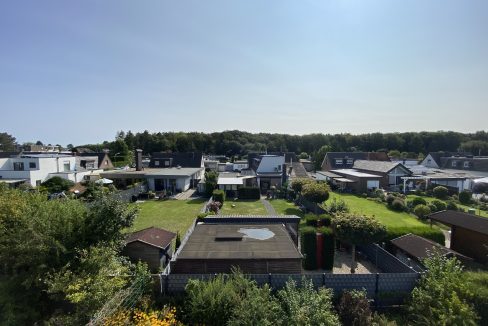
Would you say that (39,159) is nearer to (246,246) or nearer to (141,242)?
(141,242)

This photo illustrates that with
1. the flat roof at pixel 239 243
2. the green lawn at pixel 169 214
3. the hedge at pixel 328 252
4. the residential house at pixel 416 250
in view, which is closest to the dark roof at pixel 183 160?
the green lawn at pixel 169 214

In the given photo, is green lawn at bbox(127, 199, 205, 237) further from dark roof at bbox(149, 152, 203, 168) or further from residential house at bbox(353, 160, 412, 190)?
residential house at bbox(353, 160, 412, 190)

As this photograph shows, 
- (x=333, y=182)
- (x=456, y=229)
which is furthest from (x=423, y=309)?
(x=333, y=182)

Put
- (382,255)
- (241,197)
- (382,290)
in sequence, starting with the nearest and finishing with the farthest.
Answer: (382,290) → (382,255) → (241,197)

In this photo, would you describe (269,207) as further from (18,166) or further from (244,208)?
(18,166)

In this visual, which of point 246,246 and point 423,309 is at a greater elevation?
point 246,246

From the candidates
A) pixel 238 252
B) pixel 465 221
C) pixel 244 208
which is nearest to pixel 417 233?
pixel 465 221

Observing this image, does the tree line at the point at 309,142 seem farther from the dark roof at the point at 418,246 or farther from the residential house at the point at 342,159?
the dark roof at the point at 418,246
